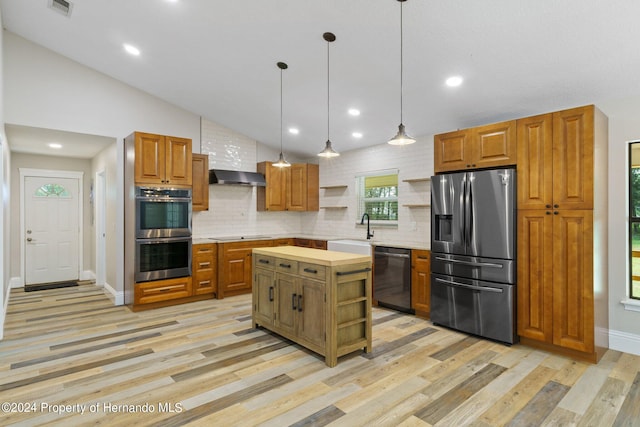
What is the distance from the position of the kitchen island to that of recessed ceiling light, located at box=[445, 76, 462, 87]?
2016 millimetres

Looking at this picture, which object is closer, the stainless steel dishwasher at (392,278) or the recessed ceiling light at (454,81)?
the recessed ceiling light at (454,81)

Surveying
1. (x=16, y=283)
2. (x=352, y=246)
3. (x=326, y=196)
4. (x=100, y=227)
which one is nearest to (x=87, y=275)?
(x=16, y=283)

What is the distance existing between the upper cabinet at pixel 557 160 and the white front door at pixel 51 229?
7652 mm

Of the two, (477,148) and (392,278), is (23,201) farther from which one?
(477,148)

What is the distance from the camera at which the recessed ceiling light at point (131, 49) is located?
165 inches

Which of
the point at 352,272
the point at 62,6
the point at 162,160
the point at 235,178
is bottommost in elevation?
the point at 352,272

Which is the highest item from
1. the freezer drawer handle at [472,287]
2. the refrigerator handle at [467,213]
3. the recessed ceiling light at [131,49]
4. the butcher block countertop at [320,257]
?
the recessed ceiling light at [131,49]

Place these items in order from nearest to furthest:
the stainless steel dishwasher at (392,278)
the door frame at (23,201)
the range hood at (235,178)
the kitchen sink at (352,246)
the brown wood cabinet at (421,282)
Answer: the brown wood cabinet at (421,282)
the stainless steel dishwasher at (392,278)
the kitchen sink at (352,246)
the range hood at (235,178)
the door frame at (23,201)

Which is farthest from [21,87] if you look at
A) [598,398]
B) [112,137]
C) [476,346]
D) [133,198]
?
[598,398]

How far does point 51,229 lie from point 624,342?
344 inches

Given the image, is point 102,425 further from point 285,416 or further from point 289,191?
point 289,191

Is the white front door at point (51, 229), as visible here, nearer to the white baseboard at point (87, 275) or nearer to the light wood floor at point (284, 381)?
the white baseboard at point (87, 275)

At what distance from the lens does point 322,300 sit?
3.16m

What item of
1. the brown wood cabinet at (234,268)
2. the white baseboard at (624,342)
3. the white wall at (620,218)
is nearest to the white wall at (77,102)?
the brown wood cabinet at (234,268)
